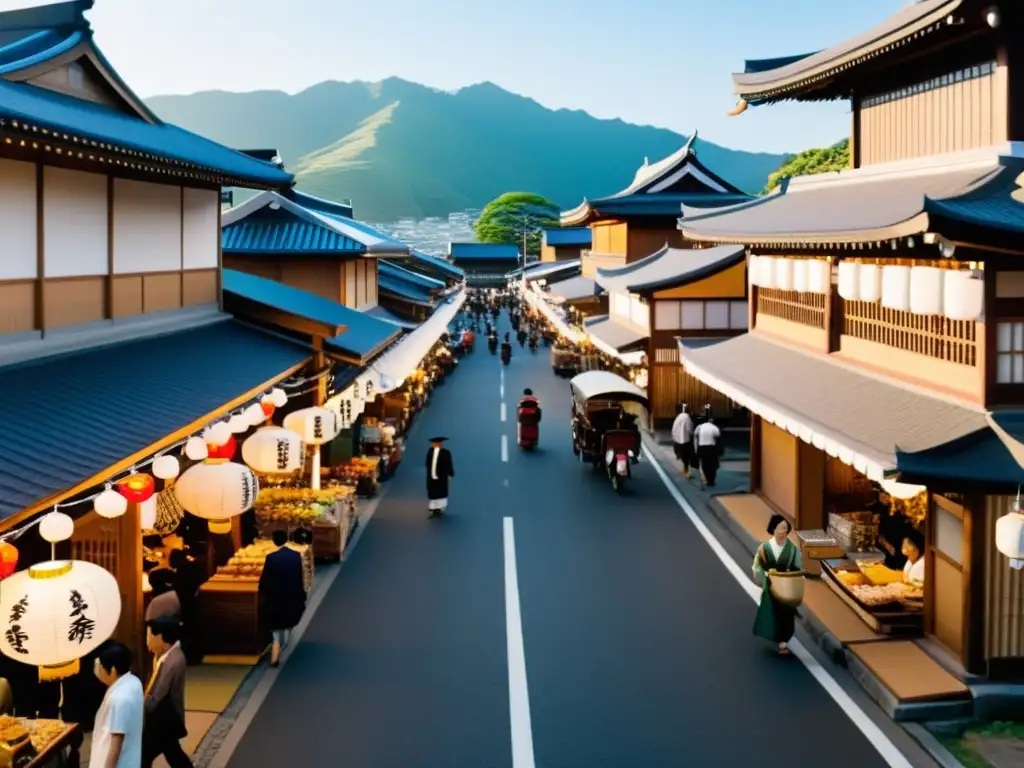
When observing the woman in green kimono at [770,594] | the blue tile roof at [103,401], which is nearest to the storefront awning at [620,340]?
the blue tile roof at [103,401]

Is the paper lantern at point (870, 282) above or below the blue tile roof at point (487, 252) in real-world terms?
below

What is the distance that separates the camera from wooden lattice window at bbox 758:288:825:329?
58.7 feet

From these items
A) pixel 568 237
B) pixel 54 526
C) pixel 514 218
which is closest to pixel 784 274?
pixel 54 526

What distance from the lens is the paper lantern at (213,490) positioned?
12.9m

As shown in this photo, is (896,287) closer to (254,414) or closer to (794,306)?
(794,306)

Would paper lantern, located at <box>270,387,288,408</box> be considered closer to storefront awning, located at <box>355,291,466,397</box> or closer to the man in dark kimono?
the man in dark kimono

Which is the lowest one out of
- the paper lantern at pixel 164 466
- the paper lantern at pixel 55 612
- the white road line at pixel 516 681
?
the white road line at pixel 516 681

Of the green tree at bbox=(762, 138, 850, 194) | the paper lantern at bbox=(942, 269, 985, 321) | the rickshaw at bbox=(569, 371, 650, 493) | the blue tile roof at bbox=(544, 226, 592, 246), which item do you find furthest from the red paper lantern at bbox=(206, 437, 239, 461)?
the blue tile roof at bbox=(544, 226, 592, 246)

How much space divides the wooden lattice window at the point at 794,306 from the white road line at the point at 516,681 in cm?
695

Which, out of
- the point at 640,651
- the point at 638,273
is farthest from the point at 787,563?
the point at 638,273

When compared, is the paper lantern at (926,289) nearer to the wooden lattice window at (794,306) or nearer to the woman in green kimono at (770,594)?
the woman in green kimono at (770,594)

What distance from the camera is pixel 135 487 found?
10.3 m

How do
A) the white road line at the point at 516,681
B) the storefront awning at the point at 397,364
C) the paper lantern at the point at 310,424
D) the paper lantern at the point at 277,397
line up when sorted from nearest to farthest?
the white road line at the point at 516,681 → the paper lantern at the point at 277,397 → the paper lantern at the point at 310,424 → the storefront awning at the point at 397,364

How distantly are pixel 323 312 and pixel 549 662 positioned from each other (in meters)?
11.3
